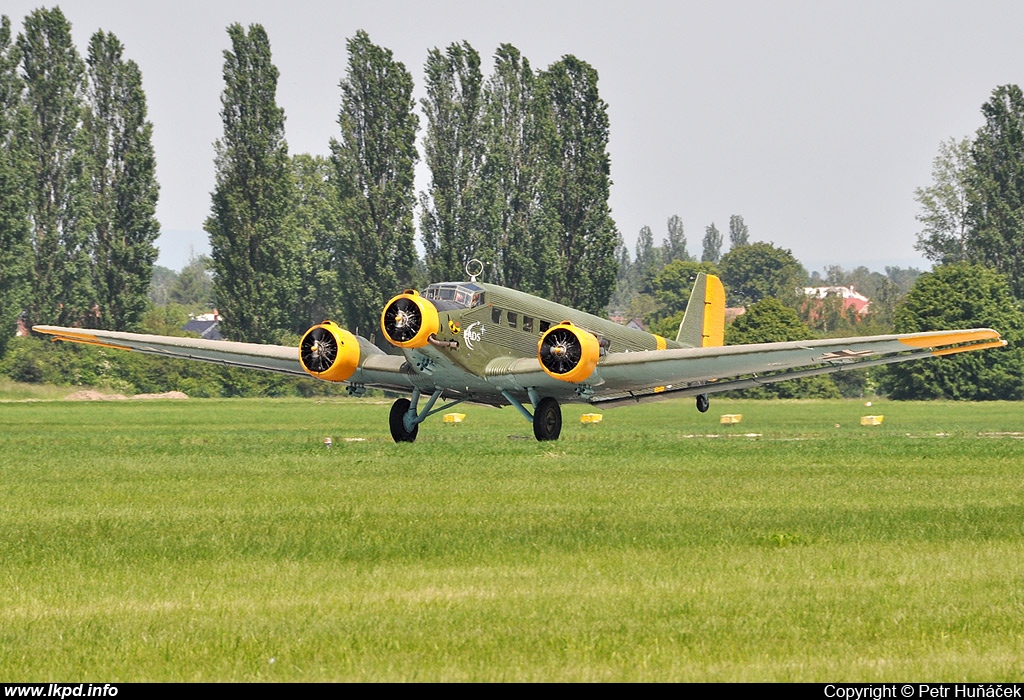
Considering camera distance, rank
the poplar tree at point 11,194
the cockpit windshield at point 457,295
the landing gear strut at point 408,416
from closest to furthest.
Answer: the cockpit windshield at point 457,295
the landing gear strut at point 408,416
the poplar tree at point 11,194

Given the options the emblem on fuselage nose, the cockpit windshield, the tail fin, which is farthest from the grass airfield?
the tail fin

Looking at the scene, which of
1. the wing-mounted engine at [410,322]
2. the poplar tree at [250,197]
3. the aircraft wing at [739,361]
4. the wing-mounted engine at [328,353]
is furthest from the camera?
the poplar tree at [250,197]

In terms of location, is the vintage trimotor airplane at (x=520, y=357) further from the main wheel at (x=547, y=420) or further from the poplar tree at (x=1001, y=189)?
the poplar tree at (x=1001, y=189)

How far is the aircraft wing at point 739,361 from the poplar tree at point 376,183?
49.1m

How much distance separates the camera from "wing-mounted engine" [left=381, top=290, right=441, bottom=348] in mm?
28250

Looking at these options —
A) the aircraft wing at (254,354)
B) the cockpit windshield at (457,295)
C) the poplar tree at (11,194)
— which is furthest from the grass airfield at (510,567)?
the poplar tree at (11,194)

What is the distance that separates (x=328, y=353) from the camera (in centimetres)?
3009

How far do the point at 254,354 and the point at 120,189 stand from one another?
52.9m

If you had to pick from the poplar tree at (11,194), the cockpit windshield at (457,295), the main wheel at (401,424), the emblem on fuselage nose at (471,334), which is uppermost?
the poplar tree at (11,194)

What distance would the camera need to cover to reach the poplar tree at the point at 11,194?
75.0 meters
